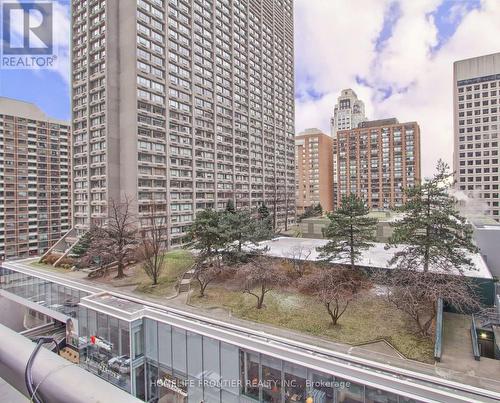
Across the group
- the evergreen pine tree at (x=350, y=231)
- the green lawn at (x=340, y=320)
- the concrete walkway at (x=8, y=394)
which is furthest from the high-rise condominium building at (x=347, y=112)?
the concrete walkway at (x=8, y=394)

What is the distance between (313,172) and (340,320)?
95378 mm

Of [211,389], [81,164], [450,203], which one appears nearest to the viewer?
[211,389]

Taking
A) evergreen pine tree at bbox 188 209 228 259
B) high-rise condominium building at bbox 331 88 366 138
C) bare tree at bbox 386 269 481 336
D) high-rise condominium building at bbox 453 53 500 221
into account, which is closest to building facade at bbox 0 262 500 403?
bare tree at bbox 386 269 481 336

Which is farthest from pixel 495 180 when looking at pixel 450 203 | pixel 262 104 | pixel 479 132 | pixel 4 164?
pixel 4 164

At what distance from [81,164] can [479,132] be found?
4112 inches

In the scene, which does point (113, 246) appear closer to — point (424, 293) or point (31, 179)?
point (424, 293)

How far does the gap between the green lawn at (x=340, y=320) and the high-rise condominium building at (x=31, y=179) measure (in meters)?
67.2

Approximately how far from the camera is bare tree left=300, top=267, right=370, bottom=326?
1970cm

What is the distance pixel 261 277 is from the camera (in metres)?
24.3

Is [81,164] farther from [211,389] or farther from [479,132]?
[479,132]

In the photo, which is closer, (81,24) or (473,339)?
(473,339)

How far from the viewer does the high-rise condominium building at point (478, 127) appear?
85.8m

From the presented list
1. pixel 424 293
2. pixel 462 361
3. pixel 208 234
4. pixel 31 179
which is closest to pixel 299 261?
pixel 208 234

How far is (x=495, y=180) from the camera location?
8488 centimetres
